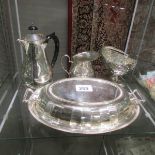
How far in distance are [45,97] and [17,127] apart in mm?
122

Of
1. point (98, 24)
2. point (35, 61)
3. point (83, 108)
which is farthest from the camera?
point (98, 24)

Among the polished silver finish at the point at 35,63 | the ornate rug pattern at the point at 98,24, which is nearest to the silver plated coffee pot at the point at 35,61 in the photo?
the polished silver finish at the point at 35,63

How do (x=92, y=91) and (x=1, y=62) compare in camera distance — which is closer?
(x=92, y=91)

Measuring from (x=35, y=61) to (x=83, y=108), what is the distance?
290 millimetres

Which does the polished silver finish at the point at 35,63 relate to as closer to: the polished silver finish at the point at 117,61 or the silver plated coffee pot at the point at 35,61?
the silver plated coffee pot at the point at 35,61

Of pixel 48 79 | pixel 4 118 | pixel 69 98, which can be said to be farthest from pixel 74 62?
pixel 4 118

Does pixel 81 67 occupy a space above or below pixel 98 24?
below

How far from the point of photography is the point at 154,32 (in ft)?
2.95

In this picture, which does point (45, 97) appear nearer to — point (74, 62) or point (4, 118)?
point (4, 118)

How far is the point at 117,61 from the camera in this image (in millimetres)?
863

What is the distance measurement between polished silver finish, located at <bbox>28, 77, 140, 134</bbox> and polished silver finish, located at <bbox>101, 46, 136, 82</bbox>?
0.50ft

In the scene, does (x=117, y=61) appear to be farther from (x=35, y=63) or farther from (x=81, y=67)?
(x=35, y=63)

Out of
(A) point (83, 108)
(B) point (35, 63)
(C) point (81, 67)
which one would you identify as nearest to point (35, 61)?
(B) point (35, 63)

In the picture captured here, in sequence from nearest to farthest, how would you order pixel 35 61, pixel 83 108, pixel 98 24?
pixel 83 108
pixel 35 61
pixel 98 24
